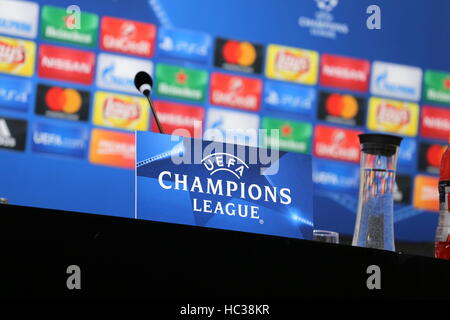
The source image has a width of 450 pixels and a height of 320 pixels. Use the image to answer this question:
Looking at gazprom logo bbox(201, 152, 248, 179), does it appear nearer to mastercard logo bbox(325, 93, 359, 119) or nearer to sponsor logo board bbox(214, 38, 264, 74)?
sponsor logo board bbox(214, 38, 264, 74)

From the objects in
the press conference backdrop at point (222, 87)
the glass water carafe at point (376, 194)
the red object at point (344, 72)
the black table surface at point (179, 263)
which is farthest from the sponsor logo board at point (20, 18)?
the black table surface at point (179, 263)

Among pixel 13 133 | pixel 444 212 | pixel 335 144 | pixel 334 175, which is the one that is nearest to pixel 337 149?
pixel 335 144

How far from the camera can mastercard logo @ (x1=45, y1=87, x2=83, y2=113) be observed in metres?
2.81

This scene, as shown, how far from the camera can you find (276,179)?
1.12 meters

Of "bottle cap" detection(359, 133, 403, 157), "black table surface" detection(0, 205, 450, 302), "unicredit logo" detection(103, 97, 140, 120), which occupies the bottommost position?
"black table surface" detection(0, 205, 450, 302)

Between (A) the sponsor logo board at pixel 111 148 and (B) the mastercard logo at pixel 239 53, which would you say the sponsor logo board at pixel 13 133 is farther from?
(B) the mastercard logo at pixel 239 53

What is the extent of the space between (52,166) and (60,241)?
2092 mm

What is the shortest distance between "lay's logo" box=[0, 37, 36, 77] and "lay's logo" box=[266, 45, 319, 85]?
0.99 m

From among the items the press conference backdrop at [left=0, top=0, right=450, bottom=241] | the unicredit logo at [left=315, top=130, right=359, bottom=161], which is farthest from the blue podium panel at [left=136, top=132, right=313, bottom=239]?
the unicredit logo at [left=315, top=130, right=359, bottom=161]

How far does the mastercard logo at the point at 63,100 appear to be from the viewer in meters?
2.81

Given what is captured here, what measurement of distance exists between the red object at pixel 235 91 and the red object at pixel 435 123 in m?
0.81

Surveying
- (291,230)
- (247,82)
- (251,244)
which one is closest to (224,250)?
(251,244)

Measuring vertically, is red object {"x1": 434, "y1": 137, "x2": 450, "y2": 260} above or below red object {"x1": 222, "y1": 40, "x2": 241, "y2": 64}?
below
